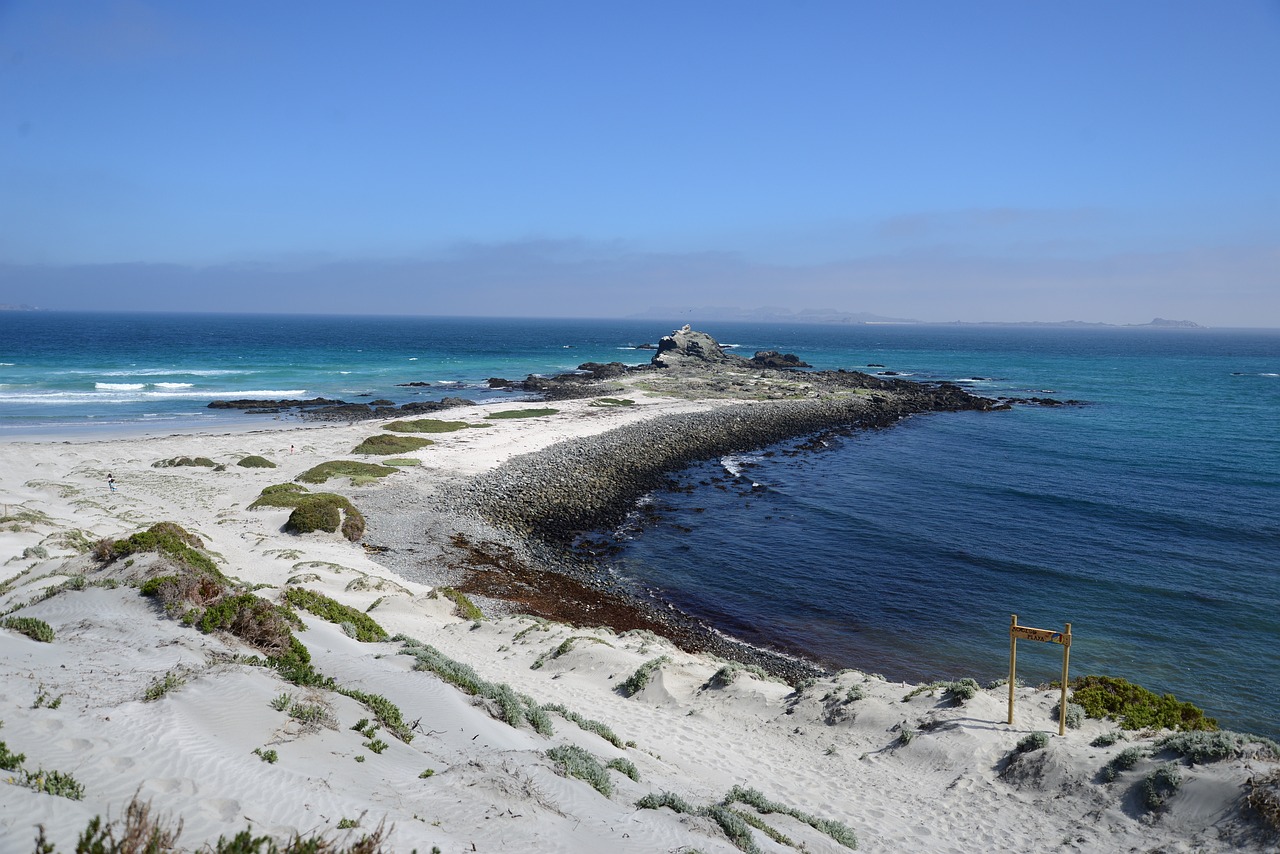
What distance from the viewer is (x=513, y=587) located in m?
23.6

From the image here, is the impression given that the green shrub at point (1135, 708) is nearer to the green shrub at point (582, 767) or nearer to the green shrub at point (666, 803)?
the green shrub at point (666, 803)

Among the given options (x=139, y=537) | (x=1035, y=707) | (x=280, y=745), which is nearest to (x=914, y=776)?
(x=1035, y=707)

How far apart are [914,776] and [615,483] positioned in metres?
26.7

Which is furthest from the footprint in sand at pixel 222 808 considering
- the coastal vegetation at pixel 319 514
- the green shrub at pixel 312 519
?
the green shrub at pixel 312 519

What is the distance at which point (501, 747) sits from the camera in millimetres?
10031

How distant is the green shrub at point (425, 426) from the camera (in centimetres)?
4800

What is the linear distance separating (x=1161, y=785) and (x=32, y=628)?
17.7 metres

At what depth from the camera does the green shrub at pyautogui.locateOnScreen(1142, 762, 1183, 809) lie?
10.4m

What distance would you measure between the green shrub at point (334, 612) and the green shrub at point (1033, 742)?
13.0 metres

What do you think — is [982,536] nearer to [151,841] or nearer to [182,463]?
[151,841]

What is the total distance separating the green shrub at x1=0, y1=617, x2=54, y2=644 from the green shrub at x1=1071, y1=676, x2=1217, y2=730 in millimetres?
18095

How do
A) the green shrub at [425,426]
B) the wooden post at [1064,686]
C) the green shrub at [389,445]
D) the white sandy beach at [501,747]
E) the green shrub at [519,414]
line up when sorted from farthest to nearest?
the green shrub at [519,414], the green shrub at [425,426], the green shrub at [389,445], the wooden post at [1064,686], the white sandy beach at [501,747]

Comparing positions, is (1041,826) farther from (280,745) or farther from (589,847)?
(280,745)

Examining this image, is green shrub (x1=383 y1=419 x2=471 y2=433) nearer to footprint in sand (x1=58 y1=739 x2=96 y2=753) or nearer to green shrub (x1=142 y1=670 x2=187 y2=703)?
green shrub (x1=142 y1=670 x2=187 y2=703)
